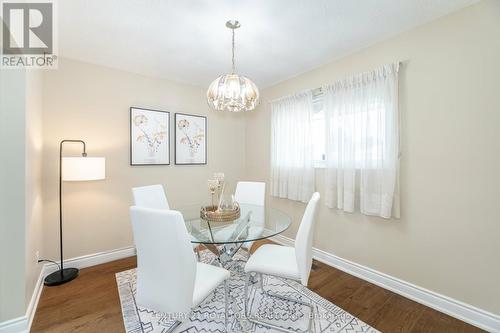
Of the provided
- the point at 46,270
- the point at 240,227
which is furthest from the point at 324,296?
the point at 46,270

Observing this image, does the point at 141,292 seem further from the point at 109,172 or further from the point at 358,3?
the point at 358,3

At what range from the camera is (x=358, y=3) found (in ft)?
5.68

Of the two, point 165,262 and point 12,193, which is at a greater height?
point 12,193

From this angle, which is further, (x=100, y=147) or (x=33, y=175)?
(x=100, y=147)

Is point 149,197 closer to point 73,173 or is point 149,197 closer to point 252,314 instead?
point 73,173

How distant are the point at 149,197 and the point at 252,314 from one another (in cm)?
152

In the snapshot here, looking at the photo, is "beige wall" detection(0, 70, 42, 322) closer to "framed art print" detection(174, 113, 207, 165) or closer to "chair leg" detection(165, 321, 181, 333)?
"chair leg" detection(165, 321, 181, 333)

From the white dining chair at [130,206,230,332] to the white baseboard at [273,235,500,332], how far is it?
1.89m

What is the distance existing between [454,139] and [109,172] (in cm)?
364

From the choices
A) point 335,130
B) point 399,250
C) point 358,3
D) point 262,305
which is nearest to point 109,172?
point 262,305

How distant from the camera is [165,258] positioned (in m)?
1.20

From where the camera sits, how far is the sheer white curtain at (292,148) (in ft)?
9.53

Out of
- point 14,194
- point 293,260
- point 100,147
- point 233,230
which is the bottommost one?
point 293,260

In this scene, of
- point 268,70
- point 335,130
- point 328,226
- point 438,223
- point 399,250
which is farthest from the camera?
point 268,70
